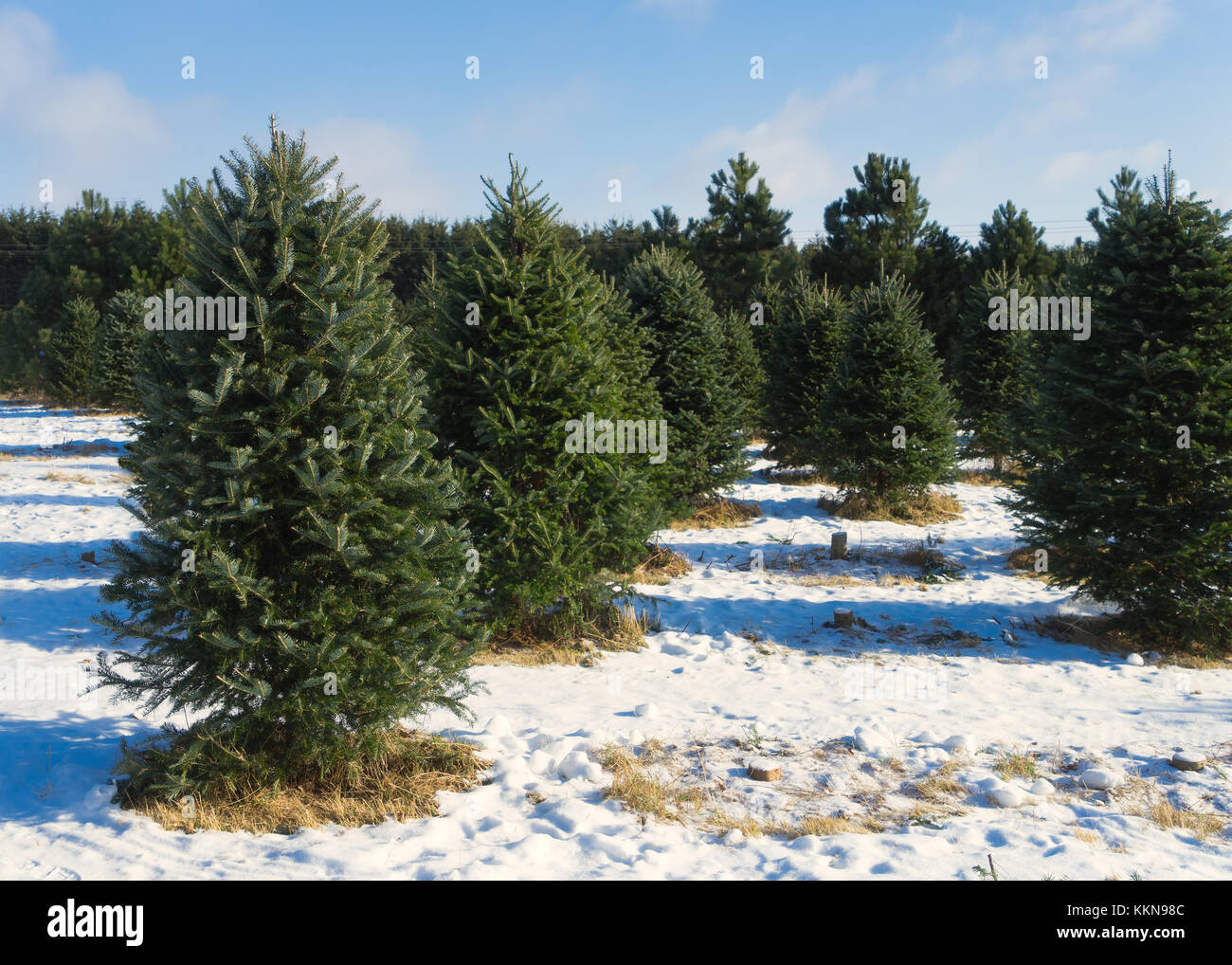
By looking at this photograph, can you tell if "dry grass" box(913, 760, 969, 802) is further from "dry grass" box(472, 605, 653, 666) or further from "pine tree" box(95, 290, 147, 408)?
"pine tree" box(95, 290, 147, 408)

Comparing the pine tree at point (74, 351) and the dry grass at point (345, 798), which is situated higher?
the pine tree at point (74, 351)

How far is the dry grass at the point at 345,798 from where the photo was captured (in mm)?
4070

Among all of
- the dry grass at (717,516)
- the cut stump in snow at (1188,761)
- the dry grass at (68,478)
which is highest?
the dry grass at (68,478)

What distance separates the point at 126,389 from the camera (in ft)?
72.2

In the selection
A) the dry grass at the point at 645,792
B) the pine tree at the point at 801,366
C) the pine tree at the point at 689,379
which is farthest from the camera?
the pine tree at the point at 801,366

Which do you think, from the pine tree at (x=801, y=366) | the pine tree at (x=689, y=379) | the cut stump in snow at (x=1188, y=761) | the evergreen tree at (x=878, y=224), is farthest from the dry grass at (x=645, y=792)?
the evergreen tree at (x=878, y=224)

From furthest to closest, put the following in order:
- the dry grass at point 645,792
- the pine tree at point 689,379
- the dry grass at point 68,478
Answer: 1. the dry grass at point 68,478
2. the pine tree at point 689,379
3. the dry grass at point 645,792

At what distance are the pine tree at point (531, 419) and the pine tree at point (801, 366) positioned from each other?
9.00 metres

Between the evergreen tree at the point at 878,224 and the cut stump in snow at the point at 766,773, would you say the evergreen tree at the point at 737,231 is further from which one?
the cut stump in snow at the point at 766,773

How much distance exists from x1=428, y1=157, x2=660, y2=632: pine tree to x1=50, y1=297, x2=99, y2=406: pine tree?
2339 centimetres

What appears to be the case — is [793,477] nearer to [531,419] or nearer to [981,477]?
[981,477]

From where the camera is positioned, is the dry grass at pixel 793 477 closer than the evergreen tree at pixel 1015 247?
Yes

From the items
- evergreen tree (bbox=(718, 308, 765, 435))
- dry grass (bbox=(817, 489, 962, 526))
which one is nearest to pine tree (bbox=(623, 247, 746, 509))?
dry grass (bbox=(817, 489, 962, 526))

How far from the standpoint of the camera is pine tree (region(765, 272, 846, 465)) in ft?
53.5
